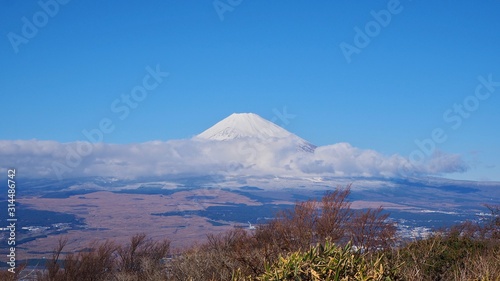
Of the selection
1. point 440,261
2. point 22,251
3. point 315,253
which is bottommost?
point 22,251

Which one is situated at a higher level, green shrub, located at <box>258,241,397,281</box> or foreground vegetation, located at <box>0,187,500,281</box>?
green shrub, located at <box>258,241,397,281</box>

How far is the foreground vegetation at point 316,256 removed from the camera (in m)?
4.99

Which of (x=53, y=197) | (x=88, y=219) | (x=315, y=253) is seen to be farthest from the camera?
(x=53, y=197)

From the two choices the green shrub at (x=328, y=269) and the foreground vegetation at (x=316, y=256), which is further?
the foreground vegetation at (x=316, y=256)

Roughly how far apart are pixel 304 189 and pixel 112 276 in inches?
6079

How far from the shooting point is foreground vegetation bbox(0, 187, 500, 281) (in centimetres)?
499

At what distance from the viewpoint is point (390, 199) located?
6043 inches

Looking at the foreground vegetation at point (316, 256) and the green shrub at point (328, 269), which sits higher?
the green shrub at point (328, 269)

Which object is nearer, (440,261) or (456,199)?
(440,261)

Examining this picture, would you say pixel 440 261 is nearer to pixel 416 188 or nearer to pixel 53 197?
pixel 53 197

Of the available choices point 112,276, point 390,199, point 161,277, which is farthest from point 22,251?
point 390,199

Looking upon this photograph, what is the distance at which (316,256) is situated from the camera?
5066 millimetres

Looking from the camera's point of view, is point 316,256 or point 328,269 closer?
point 328,269

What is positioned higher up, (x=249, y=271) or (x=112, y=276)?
(x=249, y=271)
